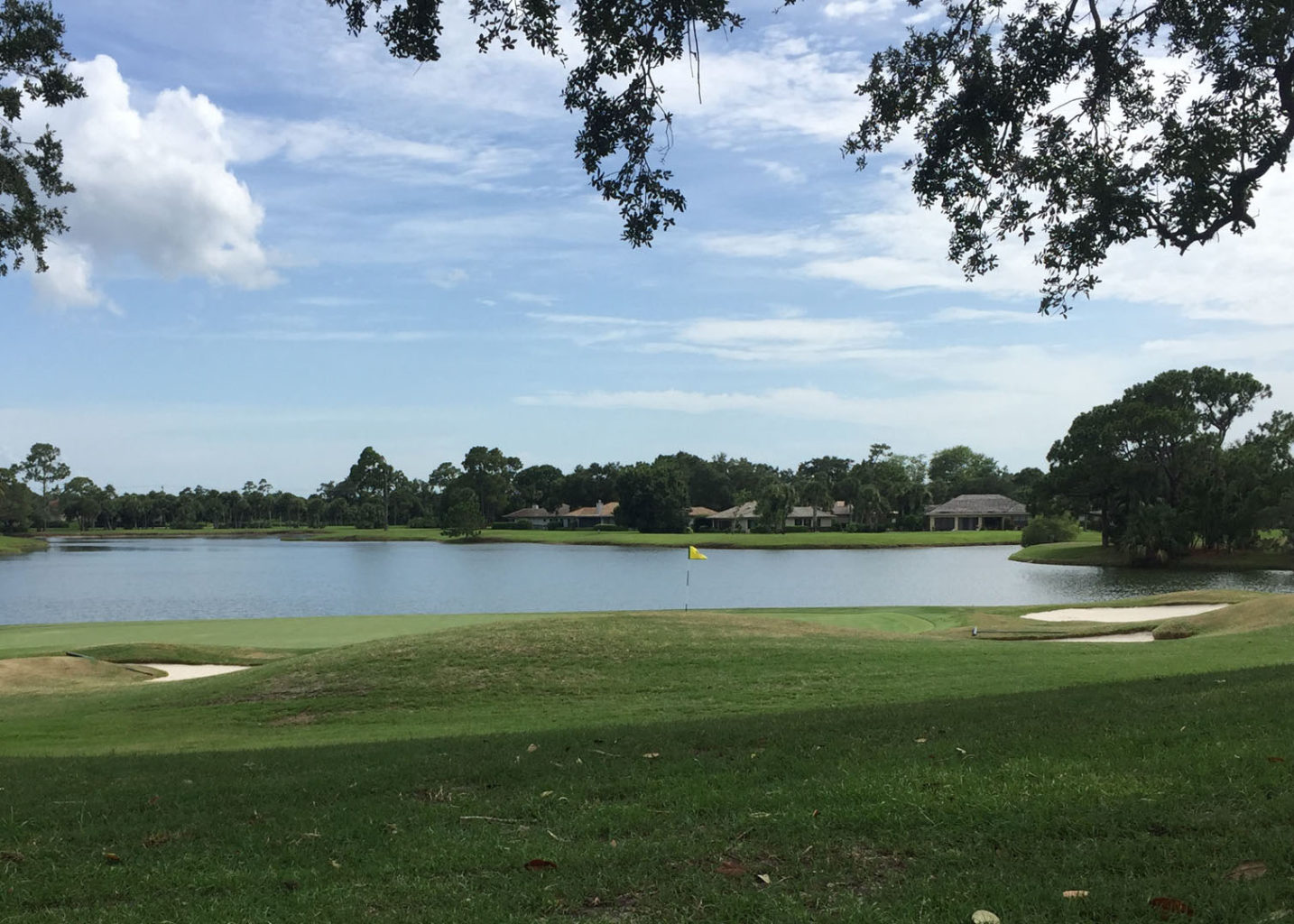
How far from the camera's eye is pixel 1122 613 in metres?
29.8

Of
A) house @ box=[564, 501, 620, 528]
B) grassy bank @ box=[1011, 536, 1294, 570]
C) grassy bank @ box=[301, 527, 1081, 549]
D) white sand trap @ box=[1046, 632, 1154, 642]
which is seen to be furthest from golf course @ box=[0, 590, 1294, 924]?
house @ box=[564, 501, 620, 528]

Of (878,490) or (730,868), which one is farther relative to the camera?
(878,490)

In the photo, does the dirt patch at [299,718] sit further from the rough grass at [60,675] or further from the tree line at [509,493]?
the tree line at [509,493]

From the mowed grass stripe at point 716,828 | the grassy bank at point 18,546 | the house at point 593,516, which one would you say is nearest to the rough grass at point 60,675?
the mowed grass stripe at point 716,828

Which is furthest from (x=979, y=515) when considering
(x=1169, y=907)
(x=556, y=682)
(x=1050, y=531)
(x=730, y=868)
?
(x=1169, y=907)

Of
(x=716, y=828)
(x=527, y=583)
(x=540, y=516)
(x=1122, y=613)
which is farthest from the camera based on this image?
(x=540, y=516)

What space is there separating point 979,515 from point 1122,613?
353 feet

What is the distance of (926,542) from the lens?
104812 millimetres

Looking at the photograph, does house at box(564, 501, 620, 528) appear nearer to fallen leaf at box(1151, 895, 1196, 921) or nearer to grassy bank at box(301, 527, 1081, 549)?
grassy bank at box(301, 527, 1081, 549)

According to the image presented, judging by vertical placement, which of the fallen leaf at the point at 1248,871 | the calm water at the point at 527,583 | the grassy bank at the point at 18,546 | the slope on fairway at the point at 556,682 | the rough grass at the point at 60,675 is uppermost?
the fallen leaf at the point at 1248,871

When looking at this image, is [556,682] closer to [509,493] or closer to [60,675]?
[60,675]

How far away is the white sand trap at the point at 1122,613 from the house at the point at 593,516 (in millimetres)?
121778

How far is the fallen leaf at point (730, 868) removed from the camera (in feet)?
16.0

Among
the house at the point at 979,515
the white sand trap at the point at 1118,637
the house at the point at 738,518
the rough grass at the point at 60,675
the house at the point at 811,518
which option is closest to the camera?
the rough grass at the point at 60,675
